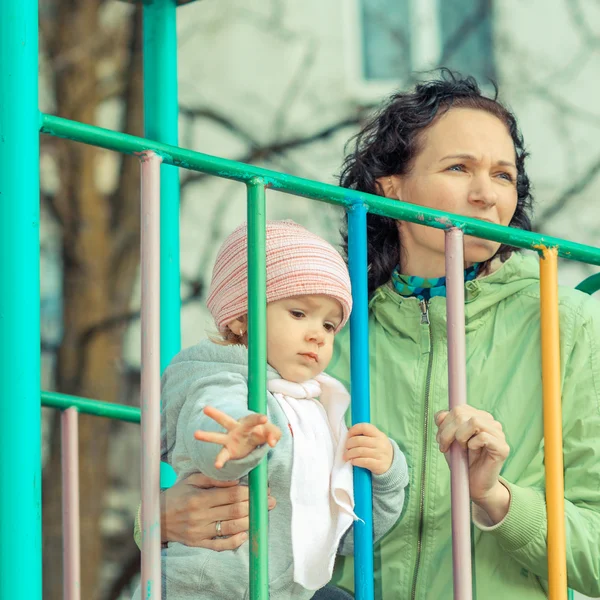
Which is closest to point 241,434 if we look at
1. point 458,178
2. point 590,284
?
point 458,178

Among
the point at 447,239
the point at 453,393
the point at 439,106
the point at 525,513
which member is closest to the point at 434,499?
the point at 525,513

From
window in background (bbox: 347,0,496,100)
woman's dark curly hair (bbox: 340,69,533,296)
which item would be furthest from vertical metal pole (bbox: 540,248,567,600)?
window in background (bbox: 347,0,496,100)

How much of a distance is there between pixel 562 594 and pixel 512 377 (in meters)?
0.33

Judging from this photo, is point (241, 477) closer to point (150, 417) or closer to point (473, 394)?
point (150, 417)

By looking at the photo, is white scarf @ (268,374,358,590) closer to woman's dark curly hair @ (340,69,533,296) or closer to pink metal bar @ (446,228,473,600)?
pink metal bar @ (446,228,473,600)

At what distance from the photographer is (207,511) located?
158 centimetres

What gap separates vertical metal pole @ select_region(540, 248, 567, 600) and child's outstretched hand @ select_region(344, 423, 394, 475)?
223 millimetres

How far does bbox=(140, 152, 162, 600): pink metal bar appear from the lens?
4.57 ft

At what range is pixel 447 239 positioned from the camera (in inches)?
64.5

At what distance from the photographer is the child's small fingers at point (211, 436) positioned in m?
1.35

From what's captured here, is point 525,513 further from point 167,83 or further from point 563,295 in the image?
point 167,83

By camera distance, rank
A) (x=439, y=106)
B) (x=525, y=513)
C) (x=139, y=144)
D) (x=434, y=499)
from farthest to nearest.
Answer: (x=439, y=106)
(x=434, y=499)
(x=525, y=513)
(x=139, y=144)

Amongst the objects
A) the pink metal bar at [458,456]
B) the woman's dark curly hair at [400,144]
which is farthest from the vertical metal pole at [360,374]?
the woman's dark curly hair at [400,144]

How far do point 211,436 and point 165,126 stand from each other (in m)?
1.16
